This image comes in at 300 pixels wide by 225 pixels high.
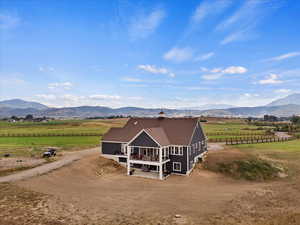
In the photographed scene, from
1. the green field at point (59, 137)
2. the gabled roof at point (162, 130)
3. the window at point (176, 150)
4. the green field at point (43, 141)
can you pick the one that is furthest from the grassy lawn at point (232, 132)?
the window at point (176, 150)

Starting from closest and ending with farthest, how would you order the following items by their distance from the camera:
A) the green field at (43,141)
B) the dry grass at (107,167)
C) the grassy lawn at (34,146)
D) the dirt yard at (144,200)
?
the dirt yard at (144,200) → the dry grass at (107,167) → the grassy lawn at (34,146) → the green field at (43,141)

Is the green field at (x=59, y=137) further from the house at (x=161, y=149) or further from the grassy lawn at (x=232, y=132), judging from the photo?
the house at (x=161, y=149)

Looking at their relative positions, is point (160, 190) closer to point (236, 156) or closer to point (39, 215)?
point (39, 215)

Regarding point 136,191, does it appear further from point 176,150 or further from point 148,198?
point 176,150

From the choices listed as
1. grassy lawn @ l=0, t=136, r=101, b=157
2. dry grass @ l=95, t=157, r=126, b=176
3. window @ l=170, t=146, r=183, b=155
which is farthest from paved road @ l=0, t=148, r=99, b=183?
window @ l=170, t=146, r=183, b=155

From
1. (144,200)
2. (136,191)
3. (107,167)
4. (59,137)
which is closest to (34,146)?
(59,137)

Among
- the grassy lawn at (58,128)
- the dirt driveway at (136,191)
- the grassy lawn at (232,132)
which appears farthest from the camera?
the grassy lawn at (58,128)

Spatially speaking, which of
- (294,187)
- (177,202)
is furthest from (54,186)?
(294,187)
